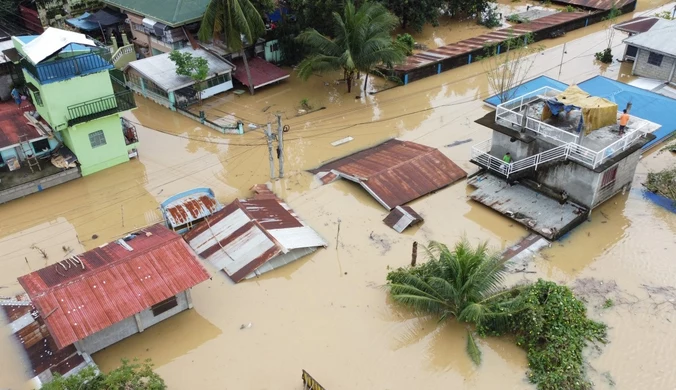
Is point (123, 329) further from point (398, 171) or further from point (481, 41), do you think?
point (481, 41)

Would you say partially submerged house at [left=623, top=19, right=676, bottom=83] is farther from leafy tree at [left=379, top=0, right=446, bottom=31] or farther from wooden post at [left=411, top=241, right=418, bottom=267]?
wooden post at [left=411, top=241, right=418, bottom=267]

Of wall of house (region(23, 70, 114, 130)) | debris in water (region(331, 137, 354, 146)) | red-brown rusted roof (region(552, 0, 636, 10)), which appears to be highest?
wall of house (region(23, 70, 114, 130))

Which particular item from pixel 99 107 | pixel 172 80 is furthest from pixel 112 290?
pixel 172 80

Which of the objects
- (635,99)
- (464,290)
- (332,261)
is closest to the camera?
(464,290)

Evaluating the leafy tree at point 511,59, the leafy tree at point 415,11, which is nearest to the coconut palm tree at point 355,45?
the leafy tree at point 511,59

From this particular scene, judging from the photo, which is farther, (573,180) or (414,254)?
(573,180)

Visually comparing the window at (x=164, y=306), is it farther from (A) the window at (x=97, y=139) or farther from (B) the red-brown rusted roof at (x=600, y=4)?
(B) the red-brown rusted roof at (x=600, y=4)

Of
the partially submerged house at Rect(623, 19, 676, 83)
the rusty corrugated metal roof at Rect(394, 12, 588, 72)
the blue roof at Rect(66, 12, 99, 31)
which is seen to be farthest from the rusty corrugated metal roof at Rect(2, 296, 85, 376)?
the partially submerged house at Rect(623, 19, 676, 83)
